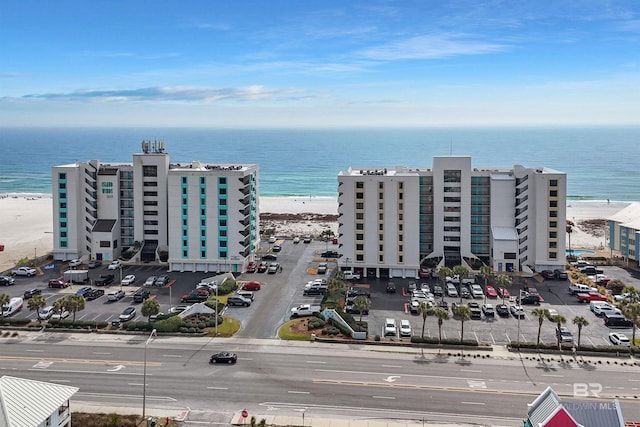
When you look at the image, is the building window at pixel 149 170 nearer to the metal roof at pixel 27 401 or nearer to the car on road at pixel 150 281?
the car on road at pixel 150 281

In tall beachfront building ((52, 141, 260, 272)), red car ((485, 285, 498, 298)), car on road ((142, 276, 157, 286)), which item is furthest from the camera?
tall beachfront building ((52, 141, 260, 272))

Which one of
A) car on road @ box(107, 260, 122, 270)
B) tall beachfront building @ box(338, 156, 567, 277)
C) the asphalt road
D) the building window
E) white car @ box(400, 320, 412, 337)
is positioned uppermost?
the building window

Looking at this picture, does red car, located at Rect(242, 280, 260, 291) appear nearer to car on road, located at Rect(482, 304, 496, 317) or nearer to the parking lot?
the parking lot

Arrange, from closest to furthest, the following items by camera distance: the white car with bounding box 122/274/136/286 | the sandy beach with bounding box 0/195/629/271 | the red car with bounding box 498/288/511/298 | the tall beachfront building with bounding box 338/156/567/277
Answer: the red car with bounding box 498/288/511/298 < the white car with bounding box 122/274/136/286 < the tall beachfront building with bounding box 338/156/567/277 < the sandy beach with bounding box 0/195/629/271

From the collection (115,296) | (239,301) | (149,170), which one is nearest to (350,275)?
(239,301)

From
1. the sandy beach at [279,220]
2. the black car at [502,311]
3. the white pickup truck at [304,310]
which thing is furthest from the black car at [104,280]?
the black car at [502,311]

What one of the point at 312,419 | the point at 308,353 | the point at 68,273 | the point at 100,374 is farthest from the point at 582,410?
the point at 68,273

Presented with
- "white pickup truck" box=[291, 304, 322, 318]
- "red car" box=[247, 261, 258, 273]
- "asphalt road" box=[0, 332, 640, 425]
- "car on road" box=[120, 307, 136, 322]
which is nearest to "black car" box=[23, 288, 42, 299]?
"car on road" box=[120, 307, 136, 322]
